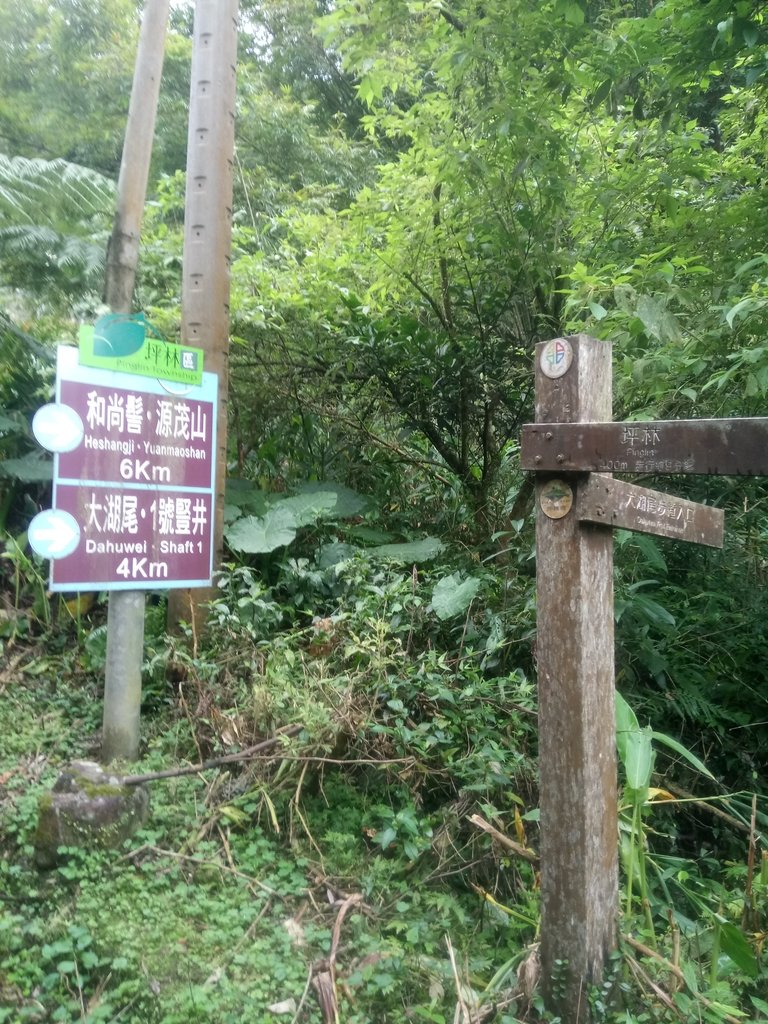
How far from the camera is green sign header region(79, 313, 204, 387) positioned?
3100 millimetres

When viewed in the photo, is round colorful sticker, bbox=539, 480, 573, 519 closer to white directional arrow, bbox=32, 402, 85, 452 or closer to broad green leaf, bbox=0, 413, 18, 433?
white directional arrow, bbox=32, 402, 85, 452

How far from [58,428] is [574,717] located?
215 centimetres

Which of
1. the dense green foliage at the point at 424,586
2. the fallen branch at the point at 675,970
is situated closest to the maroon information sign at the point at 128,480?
the dense green foliage at the point at 424,586

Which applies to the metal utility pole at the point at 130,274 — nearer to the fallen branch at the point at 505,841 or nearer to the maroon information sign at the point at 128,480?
the maroon information sign at the point at 128,480

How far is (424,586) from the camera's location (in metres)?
4.17

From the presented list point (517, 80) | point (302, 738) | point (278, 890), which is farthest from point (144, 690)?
point (517, 80)

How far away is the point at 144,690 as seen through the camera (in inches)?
153

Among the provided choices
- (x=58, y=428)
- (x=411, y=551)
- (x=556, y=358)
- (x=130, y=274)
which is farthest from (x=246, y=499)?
(x=556, y=358)

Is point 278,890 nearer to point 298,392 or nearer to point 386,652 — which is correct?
point 386,652

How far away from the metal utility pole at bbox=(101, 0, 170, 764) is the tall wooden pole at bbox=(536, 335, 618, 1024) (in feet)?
6.33

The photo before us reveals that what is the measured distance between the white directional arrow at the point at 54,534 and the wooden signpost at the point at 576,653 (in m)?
1.83

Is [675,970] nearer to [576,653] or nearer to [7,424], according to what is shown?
[576,653]

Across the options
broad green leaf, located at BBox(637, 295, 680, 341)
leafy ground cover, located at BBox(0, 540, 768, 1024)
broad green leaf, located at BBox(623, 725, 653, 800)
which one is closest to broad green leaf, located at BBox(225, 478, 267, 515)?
leafy ground cover, located at BBox(0, 540, 768, 1024)

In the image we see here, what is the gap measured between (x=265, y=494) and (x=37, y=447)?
1.74m
